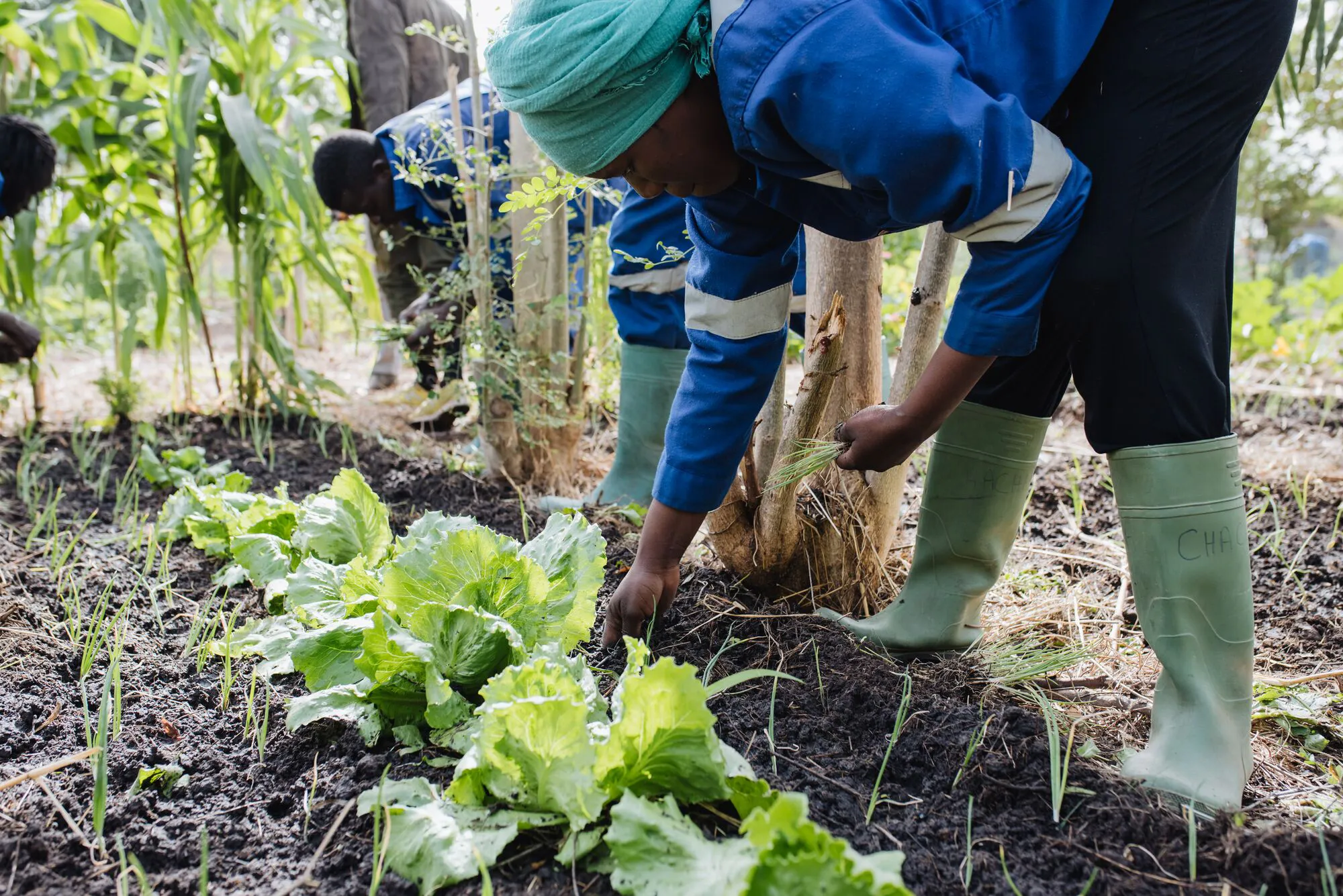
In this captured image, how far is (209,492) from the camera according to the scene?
83.0 inches

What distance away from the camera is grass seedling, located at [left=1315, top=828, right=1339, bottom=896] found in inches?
36.6

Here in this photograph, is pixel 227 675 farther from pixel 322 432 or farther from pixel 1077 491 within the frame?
pixel 1077 491

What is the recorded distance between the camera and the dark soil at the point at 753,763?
1024 millimetres

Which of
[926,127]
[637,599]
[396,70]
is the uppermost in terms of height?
[396,70]

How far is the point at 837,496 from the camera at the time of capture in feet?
5.83

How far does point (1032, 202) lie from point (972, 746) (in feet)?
2.27

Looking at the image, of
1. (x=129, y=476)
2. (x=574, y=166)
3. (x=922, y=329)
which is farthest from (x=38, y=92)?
(x=922, y=329)

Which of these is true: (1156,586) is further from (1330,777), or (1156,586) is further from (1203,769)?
(1330,777)

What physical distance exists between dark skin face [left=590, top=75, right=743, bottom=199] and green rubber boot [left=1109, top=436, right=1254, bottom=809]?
2.17 feet

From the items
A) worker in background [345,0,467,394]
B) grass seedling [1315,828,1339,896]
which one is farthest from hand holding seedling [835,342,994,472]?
worker in background [345,0,467,394]

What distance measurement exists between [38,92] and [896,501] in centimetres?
351

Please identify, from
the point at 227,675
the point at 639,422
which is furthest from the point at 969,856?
the point at 639,422

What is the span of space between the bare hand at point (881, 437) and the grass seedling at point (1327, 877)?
61 cm

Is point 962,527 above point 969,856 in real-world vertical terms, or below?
above
